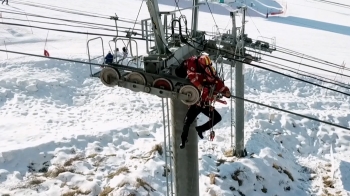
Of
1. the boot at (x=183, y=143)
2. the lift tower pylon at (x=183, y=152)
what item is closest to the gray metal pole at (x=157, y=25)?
the lift tower pylon at (x=183, y=152)

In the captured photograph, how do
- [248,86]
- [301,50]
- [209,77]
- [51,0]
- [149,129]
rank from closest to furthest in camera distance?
[209,77] < [149,129] < [248,86] < [301,50] < [51,0]

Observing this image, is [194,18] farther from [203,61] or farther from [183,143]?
[183,143]

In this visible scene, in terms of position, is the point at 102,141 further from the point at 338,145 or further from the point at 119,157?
the point at 338,145

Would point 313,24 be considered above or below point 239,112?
above

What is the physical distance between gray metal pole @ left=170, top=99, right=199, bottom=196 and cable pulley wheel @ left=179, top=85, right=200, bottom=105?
1022 millimetres

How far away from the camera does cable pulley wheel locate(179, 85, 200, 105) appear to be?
6.25 meters

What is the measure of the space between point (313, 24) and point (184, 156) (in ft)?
118

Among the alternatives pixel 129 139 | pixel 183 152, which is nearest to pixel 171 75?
pixel 183 152

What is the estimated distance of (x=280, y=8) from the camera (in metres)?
47.9

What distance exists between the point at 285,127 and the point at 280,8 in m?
35.7

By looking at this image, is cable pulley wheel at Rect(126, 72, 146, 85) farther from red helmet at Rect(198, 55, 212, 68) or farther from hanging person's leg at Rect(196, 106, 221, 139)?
hanging person's leg at Rect(196, 106, 221, 139)

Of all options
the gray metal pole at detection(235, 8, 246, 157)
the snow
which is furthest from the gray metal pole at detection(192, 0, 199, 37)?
the snow

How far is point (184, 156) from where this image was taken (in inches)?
303

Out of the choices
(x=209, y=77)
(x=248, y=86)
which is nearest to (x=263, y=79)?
(x=248, y=86)
